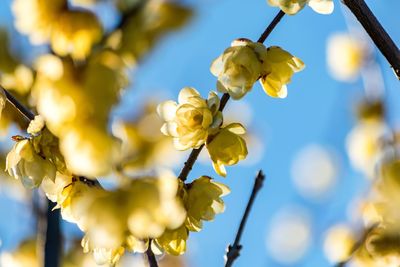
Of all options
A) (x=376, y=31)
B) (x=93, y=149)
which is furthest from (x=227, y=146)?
(x=93, y=149)

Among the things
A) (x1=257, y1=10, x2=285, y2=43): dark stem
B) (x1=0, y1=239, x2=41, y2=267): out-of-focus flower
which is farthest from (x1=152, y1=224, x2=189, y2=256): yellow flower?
(x1=0, y1=239, x2=41, y2=267): out-of-focus flower

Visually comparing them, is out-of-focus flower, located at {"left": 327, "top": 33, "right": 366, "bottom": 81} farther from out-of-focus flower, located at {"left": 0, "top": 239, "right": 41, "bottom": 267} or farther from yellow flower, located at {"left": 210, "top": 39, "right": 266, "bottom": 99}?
out-of-focus flower, located at {"left": 0, "top": 239, "right": 41, "bottom": 267}

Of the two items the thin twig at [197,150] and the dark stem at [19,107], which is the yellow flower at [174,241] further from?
the dark stem at [19,107]

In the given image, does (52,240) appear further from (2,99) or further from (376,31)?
(376,31)

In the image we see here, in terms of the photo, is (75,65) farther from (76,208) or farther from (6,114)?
(6,114)

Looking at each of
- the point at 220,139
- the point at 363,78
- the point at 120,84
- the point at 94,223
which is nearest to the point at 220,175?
the point at 220,139

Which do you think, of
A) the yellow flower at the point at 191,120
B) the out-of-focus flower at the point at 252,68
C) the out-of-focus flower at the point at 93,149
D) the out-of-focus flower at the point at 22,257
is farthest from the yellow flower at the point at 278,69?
the out-of-focus flower at the point at 22,257
